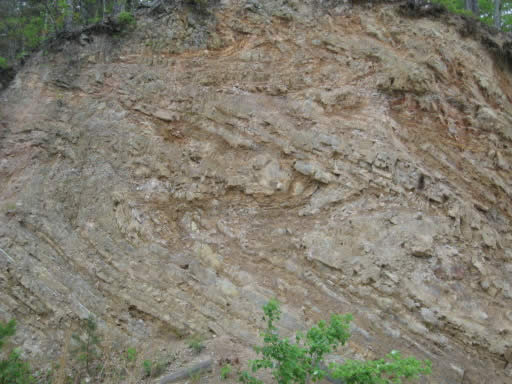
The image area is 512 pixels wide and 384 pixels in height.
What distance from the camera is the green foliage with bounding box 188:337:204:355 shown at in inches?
223

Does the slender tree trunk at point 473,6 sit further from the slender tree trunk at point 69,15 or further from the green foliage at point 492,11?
Answer: the slender tree trunk at point 69,15

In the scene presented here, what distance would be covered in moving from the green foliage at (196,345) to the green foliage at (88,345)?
1.36 metres

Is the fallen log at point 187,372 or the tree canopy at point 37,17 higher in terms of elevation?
the tree canopy at point 37,17

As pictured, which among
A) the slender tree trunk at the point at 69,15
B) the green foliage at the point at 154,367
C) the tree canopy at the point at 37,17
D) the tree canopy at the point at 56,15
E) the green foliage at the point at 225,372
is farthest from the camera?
the tree canopy at the point at 37,17

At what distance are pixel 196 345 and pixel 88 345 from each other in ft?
5.17

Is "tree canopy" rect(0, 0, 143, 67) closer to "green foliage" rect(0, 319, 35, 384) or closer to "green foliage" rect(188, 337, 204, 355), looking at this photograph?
"green foliage" rect(0, 319, 35, 384)

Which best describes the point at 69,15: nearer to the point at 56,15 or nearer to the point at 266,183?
the point at 56,15

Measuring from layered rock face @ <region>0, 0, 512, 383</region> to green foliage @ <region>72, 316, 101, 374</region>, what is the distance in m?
0.22

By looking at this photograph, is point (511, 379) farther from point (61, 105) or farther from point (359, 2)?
point (61, 105)

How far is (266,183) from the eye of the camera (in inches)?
275

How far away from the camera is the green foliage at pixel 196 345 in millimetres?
5656

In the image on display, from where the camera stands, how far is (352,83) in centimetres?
766

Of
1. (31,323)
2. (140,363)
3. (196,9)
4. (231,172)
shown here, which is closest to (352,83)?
(231,172)

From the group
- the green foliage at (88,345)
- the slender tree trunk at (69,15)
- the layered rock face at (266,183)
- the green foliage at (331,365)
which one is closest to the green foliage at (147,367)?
the layered rock face at (266,183)
